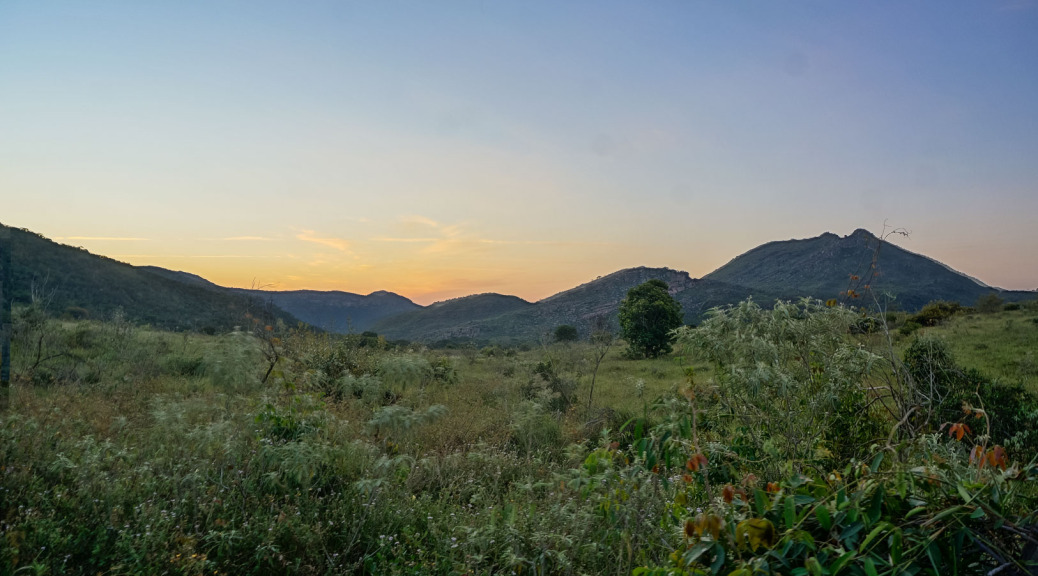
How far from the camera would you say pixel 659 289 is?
1129 inches

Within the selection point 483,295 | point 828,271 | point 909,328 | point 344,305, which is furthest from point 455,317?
point 828,271

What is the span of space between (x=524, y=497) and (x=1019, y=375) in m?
12.5

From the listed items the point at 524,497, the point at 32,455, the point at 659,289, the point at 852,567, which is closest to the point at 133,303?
the point at 659,289

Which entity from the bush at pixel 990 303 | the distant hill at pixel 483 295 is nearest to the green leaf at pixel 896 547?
the distant hill at pixel 483 295

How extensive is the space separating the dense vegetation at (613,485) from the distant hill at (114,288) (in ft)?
79.1

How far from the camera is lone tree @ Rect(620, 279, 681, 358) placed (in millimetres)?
25656

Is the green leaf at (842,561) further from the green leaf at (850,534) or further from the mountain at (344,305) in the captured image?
the mountain at (344,305)

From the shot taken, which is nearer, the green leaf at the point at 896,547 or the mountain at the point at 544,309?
the green leaf at the point at 896,547

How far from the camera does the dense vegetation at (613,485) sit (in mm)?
1489

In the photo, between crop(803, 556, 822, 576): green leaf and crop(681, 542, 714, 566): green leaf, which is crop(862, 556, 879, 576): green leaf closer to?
crop(803, 556, 822, 576): green leaf

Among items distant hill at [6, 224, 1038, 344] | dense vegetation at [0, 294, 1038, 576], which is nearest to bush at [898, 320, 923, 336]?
distant hill at [6, 224, 1038, 344]

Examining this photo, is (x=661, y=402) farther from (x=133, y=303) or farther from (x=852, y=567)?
(x=133, y=303)

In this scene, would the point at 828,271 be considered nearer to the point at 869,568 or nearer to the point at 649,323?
the point at 649,323

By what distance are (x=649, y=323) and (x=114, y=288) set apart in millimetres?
33334
